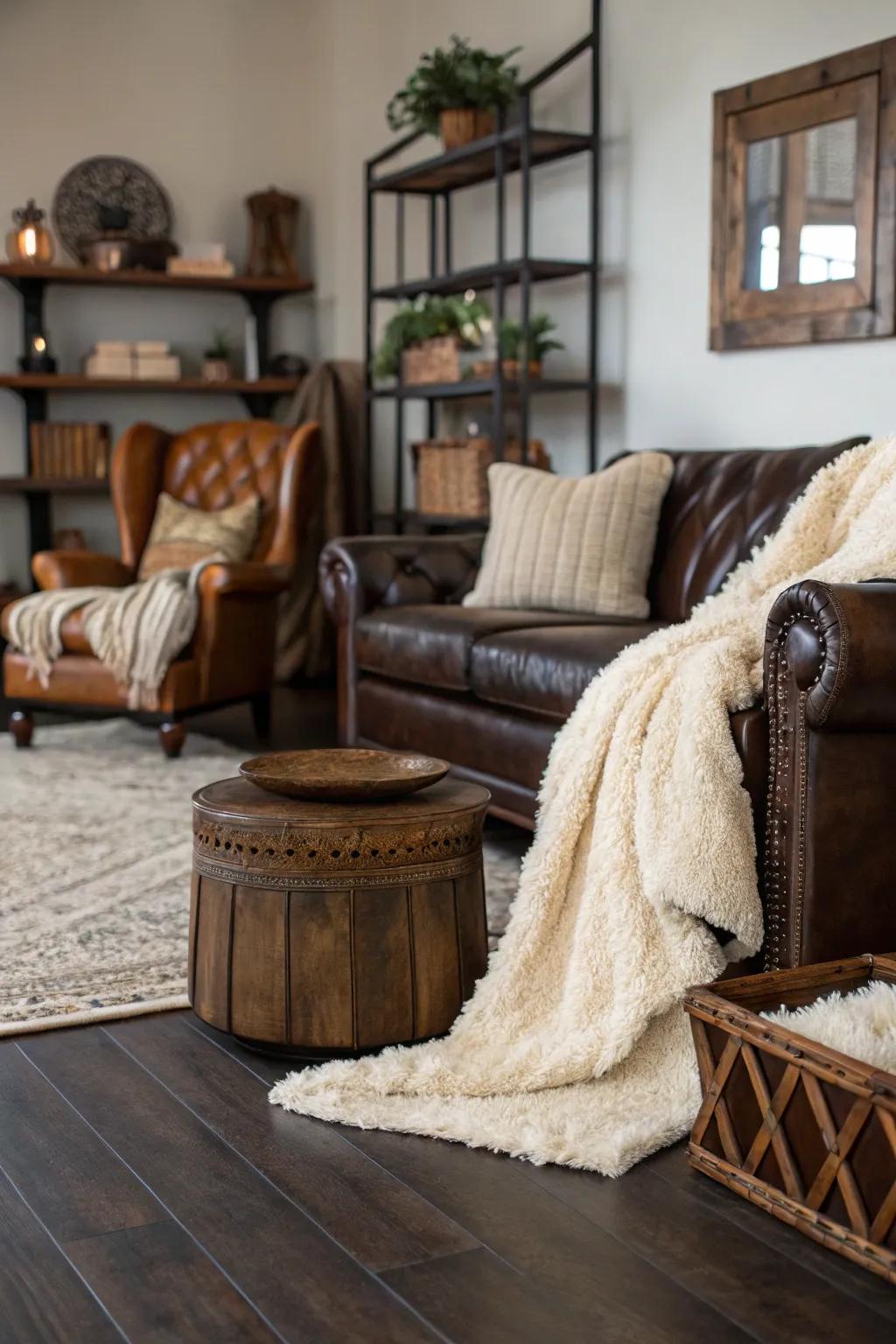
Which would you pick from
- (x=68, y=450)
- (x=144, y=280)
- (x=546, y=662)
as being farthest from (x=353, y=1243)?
(x=144, y=280)

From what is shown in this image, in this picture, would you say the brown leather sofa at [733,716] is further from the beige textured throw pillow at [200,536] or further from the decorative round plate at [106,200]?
the decorative round plate at [106,200]

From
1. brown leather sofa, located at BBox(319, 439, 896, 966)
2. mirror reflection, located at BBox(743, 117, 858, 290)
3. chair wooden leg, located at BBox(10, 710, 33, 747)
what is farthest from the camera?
chair wooden leg, located at BBox(10, 710, 33, 747)

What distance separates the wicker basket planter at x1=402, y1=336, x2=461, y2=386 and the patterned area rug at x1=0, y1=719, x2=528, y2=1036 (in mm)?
1463

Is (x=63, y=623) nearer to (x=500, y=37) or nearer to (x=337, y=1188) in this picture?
(x=500, y=37)

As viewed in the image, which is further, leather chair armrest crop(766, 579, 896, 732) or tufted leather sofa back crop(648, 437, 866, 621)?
tufted leather sofa back crop(648, 437, 866, 621)

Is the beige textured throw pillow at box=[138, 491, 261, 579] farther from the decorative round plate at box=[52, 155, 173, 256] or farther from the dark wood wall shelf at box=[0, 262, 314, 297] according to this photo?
the decorative round plate at box=[52, 155, 173, 256]

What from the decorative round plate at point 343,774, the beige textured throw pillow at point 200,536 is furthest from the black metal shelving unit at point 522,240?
the decorative round plate at point 343,774

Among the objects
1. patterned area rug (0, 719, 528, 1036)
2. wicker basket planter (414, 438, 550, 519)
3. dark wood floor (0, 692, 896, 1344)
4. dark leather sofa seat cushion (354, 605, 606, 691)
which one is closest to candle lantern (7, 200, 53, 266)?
wicker basket planter (414, 438, 550, 519)

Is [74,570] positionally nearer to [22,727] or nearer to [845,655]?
[22,727]

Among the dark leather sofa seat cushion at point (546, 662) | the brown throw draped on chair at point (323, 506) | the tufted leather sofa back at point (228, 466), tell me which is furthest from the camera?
the brown throw draped on chair at point (323, 506)

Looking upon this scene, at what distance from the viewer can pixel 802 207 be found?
3.92 metres

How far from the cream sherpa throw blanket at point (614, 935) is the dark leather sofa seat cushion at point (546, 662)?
46 cm

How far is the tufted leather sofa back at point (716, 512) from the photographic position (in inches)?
136

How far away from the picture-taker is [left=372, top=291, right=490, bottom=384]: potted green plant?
503 cm
